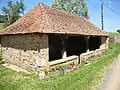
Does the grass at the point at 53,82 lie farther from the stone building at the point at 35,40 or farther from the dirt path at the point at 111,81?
the stone building at the point at 35,40

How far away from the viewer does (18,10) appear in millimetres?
40688

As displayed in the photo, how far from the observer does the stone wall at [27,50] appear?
43.9 ft

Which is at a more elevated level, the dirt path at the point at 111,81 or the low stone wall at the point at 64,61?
the low stone wall at the point at 64,61

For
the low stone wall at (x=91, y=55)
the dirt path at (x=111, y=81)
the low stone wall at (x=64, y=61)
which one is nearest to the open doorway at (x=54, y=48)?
the low stone wall at (x=91, y=55)

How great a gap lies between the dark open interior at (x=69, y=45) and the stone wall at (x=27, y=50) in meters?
2.42

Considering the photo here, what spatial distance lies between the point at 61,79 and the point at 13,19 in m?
29.9

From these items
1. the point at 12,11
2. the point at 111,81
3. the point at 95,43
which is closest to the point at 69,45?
the point at 95,43

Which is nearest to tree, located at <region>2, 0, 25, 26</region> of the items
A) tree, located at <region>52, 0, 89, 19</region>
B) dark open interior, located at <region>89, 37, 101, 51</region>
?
tree, located at <region>52, 0, 89, 19</region>

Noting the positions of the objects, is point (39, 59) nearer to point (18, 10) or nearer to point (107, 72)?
point (107, 72)

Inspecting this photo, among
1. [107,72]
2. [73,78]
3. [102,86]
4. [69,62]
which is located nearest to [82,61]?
[69,62]

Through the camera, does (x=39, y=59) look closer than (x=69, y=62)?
Yes

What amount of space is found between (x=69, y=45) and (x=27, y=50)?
834 cm

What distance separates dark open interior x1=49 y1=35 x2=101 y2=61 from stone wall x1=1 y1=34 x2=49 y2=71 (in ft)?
7.94

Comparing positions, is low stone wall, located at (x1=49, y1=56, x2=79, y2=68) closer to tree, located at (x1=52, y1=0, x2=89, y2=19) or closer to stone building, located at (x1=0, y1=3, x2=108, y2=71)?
stone building, located at (x1=0, y1=3, x2=108, y2=71)
